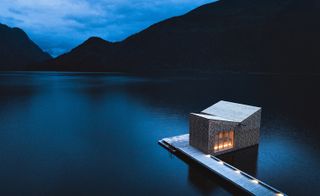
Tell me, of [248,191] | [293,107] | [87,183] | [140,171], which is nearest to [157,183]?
[140,171]

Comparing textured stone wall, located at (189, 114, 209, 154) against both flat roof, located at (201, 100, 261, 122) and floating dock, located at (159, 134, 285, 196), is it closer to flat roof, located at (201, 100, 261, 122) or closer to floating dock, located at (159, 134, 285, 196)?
floating dock, located at (159, 134, 285, 196)

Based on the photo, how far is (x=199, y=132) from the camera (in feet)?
89.6

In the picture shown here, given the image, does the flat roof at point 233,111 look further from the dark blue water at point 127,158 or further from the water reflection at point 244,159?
the dark blue water at point 127,158

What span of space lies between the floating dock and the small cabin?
1.28m

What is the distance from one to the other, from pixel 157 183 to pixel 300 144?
25990 mm

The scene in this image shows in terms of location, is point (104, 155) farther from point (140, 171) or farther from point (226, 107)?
point (226, 107)

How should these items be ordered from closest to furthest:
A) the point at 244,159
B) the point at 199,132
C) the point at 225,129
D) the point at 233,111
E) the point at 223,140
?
the point at 225,129 → the point at 199,132 → the point at 244,159 → the point at 223,140 → the point at 233,111

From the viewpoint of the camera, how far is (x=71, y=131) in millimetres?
41281

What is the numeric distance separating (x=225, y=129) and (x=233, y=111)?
4.66 meters

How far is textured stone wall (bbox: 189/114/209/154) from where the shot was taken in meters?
26.2

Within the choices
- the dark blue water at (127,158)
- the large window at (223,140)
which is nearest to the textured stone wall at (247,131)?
the large window at (223,140)

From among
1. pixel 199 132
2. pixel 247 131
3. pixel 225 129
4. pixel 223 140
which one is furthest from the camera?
pixel 247 131

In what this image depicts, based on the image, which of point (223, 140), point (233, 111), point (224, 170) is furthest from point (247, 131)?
point (224, 170)

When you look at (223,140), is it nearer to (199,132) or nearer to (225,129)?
(225,129)
